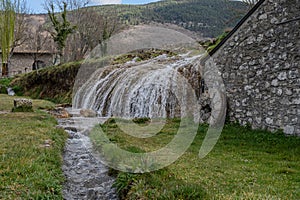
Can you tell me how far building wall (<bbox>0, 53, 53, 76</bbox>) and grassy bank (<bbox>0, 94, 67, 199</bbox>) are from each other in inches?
1391

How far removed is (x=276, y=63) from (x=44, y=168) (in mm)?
6188

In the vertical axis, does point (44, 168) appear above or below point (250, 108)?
below

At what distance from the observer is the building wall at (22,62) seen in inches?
1602

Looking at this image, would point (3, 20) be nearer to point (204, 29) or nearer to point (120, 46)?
point (120, 46)

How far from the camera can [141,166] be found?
5.15 metres

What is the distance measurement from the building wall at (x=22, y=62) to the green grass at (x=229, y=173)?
121 ft

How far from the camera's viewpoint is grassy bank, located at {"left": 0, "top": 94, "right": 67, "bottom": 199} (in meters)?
4.41

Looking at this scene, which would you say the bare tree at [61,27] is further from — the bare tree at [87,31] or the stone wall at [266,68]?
the stone wall at [266,68]

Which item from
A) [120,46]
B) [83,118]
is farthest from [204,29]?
[83,118]

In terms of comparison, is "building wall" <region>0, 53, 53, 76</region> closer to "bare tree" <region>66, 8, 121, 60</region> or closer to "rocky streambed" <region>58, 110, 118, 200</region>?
"bare tree" <region>66, 8, 121, 60</region>

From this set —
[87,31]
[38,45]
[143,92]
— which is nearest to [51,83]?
[87,31]

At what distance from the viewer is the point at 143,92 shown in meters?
12.9

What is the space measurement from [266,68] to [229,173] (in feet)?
13.3

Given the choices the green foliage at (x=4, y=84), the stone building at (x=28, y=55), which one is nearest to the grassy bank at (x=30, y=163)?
the green foliage at (x=4, y=84)
